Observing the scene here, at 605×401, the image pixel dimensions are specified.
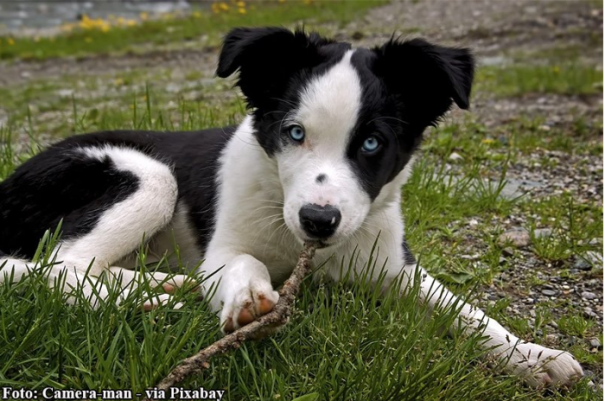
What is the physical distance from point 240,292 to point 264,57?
105cm

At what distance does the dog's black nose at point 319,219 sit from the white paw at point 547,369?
3.03ft

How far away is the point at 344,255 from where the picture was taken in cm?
331

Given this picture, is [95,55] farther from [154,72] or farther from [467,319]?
[467,319]

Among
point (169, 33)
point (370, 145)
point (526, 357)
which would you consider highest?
point (370, 145)

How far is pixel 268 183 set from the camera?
3.24m

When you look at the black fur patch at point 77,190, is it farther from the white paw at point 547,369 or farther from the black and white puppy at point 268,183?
the white paw at point 547,369

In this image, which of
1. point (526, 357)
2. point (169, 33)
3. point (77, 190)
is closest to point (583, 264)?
point (526, 357)

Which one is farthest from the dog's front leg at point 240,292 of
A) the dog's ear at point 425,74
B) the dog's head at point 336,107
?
the dog's ear at point 425,74

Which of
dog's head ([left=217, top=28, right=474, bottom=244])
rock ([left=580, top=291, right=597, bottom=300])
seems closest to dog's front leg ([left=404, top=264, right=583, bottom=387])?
dog's head ([left=217, top=28, right=474, bottom=244])

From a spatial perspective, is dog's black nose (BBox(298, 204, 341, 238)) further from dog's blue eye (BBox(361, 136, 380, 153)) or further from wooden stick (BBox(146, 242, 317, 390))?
dog's blue eye (BBox(361, 136, 380, 153))

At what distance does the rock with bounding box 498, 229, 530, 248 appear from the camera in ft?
14.2

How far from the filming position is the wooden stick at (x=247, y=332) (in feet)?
7.50

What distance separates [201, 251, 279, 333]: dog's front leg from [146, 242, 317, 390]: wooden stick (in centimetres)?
4

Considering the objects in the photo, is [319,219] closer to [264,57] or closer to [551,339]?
[264,57]
